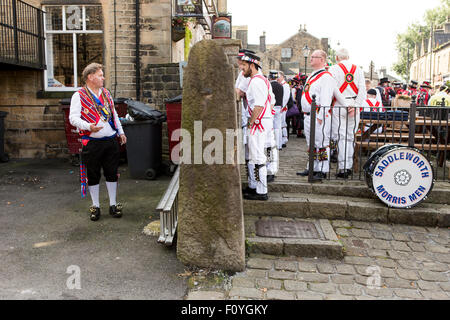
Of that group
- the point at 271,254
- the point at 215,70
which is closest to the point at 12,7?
the point at 215,70

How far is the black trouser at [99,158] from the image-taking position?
5.38 m

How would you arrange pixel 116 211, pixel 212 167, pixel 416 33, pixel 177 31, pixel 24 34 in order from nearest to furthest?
pixel 212 167 < pixel 116 211 < pixel 24 34 < pixel 177 31 < pixel 416 33

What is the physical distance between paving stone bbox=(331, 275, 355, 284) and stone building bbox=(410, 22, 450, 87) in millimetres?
51050

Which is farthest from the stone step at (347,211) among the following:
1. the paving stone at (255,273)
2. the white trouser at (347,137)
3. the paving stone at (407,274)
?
the paving stone at (255,273)

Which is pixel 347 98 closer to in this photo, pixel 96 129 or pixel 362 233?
pixel 362 233

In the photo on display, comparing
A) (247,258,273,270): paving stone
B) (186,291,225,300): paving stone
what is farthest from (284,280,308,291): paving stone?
(186,291,225,300): paving stone

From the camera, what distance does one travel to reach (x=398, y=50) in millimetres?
69250

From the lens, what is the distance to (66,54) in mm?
10383

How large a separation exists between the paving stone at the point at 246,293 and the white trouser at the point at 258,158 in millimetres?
2012

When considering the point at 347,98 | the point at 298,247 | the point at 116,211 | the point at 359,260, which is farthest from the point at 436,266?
the point at 116,211

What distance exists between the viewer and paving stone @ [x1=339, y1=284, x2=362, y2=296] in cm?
368

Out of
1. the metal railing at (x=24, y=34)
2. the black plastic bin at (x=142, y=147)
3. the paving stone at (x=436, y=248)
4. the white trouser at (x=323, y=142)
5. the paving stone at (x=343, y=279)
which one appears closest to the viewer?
the paving stone at (x=343, y=279)

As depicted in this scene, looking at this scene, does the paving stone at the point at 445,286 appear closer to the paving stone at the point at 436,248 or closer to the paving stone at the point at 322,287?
the paving stone at the point at 436,248

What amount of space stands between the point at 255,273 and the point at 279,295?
0.46 m
